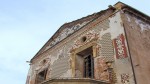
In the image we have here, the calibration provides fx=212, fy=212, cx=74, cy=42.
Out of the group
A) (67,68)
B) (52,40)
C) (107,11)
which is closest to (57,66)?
(67,68)

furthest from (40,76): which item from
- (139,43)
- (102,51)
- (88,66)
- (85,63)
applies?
(139,43)

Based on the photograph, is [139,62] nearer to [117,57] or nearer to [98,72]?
[117,57]

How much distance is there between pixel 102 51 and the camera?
8.41 metres

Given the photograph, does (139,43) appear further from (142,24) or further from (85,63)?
(85,63)

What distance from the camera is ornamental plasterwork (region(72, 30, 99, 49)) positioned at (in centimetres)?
928

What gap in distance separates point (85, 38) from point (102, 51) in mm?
1576

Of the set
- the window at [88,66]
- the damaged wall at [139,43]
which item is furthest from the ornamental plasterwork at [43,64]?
the damaged wall at [139,43]

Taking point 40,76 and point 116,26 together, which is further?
point 40,76

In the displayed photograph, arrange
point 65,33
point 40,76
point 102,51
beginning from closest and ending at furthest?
point 102,51 < point 40,76 < point 65,33

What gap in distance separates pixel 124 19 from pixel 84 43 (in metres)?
2.19

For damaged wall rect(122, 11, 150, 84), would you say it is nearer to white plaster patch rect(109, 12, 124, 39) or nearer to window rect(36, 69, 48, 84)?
white plaster patch rect(109, 12, 124, 39)

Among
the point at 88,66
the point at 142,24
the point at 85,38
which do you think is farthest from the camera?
the point at 85,38

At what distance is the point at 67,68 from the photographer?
969 cm

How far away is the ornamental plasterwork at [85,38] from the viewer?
9.28 metres
